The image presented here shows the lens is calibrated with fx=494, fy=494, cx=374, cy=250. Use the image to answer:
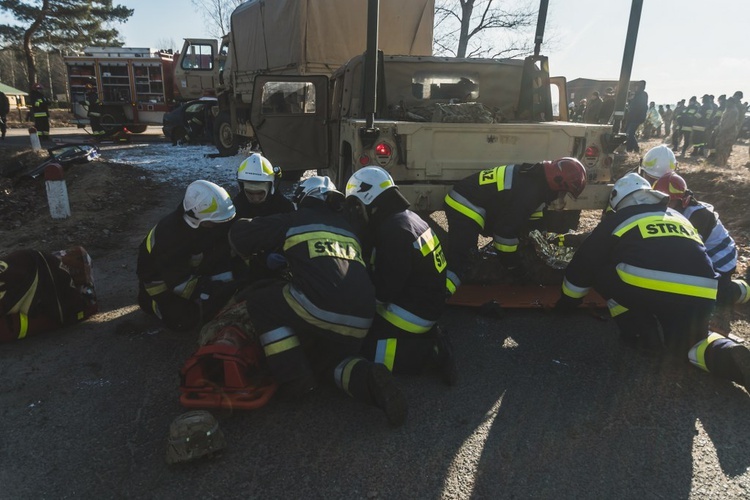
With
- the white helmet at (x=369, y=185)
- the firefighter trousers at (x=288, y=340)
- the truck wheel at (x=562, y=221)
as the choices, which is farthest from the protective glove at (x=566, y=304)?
the truck wheel at (x=562, y=221)

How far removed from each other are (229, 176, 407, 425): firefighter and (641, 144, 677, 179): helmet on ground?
351cm

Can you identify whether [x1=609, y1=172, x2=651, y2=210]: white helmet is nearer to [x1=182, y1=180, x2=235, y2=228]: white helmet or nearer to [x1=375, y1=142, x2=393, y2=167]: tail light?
[x1=375, y1=142, x2=393, y2=167]: tail light

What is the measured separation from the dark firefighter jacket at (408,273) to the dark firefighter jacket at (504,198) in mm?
1217

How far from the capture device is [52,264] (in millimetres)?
3514

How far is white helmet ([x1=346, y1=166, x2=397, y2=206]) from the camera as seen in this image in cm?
310

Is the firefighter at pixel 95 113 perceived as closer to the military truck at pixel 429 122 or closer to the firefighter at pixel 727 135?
the military truck at pixel 429 122

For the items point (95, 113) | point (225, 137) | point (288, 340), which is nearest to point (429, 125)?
point (288, 340)

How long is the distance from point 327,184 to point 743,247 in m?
5.37

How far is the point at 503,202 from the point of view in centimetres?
415

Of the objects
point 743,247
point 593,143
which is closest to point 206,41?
point 593,143

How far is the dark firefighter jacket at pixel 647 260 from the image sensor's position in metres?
3.00

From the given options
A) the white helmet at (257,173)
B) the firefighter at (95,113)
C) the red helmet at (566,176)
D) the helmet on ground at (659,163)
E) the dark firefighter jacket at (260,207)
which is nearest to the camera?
the red helmet at (566,176)

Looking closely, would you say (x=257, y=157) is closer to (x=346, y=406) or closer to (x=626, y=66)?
(x=346, y=406)

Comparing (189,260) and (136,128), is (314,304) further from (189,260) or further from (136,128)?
(136,128)
